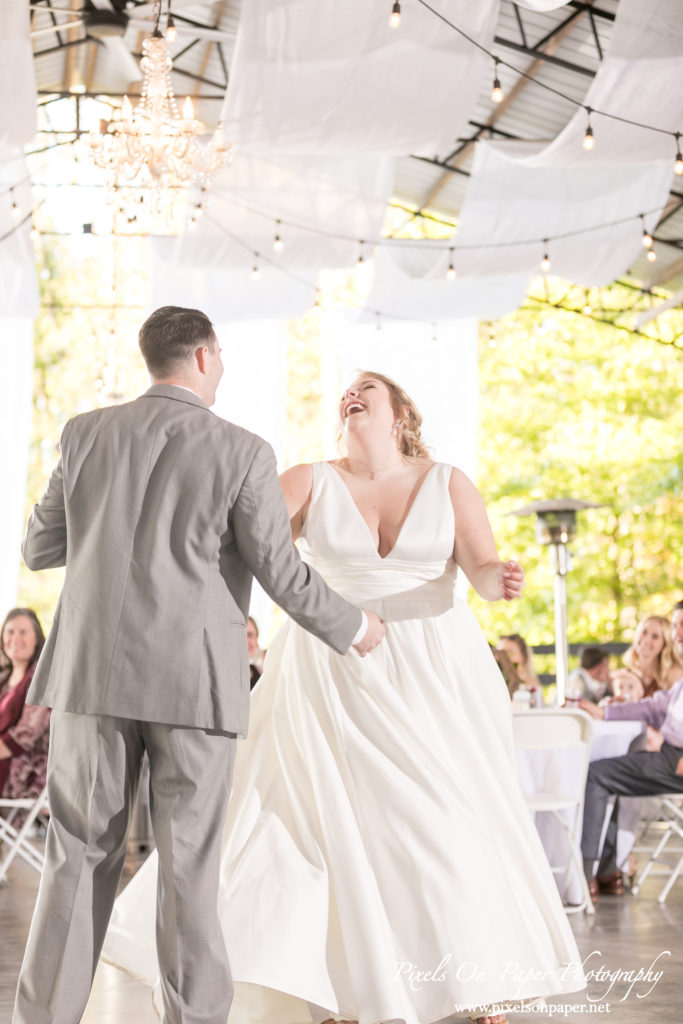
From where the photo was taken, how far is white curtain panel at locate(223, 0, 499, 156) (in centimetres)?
587

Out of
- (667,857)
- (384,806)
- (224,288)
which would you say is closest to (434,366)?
(224,288)

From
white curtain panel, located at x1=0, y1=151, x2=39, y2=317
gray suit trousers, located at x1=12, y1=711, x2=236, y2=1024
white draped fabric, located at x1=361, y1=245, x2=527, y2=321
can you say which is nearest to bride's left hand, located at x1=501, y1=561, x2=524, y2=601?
gray suit trousers, located at x1=12, y1=711, x2=236, y2=1024

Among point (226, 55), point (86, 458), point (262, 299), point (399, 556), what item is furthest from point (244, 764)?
point (226, 55)

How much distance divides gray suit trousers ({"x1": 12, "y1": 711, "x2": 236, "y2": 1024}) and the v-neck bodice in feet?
2.66

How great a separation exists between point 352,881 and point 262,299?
308 inches

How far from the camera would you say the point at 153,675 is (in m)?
2.29

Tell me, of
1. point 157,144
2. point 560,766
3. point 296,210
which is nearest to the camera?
point 560,766

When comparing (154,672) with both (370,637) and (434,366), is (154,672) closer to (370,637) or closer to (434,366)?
(370,637)

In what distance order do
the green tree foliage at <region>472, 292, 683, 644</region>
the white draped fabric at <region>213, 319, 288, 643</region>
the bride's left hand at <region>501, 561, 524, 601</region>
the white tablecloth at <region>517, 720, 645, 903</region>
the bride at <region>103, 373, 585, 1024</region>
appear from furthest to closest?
the green tree foliage at <region>472, 292, 683, 644</region> < the white draped fabric at <region>213, 319, 288, 643</region> < the white tablecloth at <region>517, 720, 645, 903</region> < the bride's left hand at <region>501, 561, 524, 601</region> < the bride at <region>103, 373, 585, 1024</region>

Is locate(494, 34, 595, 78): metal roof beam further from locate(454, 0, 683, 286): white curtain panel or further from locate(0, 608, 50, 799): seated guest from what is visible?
locate(0, 608, 50, 799): seated guest

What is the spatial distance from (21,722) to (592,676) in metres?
3.49

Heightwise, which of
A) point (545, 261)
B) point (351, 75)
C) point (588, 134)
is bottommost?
point (545, 261)

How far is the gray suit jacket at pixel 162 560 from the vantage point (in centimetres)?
229

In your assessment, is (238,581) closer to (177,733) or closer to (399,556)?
(177,733)
